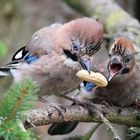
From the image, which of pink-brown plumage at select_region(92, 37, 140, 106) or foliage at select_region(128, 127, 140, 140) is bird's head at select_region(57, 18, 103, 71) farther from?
foliage at select_region(128, 127, 140, 140)

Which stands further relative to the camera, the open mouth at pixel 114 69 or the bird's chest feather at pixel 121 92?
the bird's chest feather at pixel 121 92

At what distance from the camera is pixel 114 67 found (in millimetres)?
3459

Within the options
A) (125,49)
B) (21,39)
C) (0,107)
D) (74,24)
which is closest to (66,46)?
(74,24)

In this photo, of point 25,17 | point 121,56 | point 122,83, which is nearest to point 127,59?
point 121,56

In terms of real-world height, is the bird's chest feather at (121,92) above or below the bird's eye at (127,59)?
below

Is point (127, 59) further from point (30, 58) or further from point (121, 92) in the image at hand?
point (30, 58)

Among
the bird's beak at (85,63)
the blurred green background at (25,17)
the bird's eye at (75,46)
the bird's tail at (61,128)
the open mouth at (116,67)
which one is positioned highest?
the bird's eye at (75,46)

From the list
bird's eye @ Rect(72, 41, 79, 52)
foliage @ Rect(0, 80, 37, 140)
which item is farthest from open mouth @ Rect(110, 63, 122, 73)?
foliage @ Rect(0, 80, 37, 140)

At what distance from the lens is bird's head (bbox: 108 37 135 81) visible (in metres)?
3.43

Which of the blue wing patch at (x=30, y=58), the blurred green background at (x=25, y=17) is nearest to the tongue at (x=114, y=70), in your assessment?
the blue wing patch at (x=30, y=58)

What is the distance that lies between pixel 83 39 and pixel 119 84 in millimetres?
356

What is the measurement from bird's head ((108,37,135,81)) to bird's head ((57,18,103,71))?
0.12 m

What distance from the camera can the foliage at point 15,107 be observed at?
2068mm

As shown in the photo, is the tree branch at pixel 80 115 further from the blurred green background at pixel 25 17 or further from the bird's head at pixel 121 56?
the blurred green background at pixel 25 17
